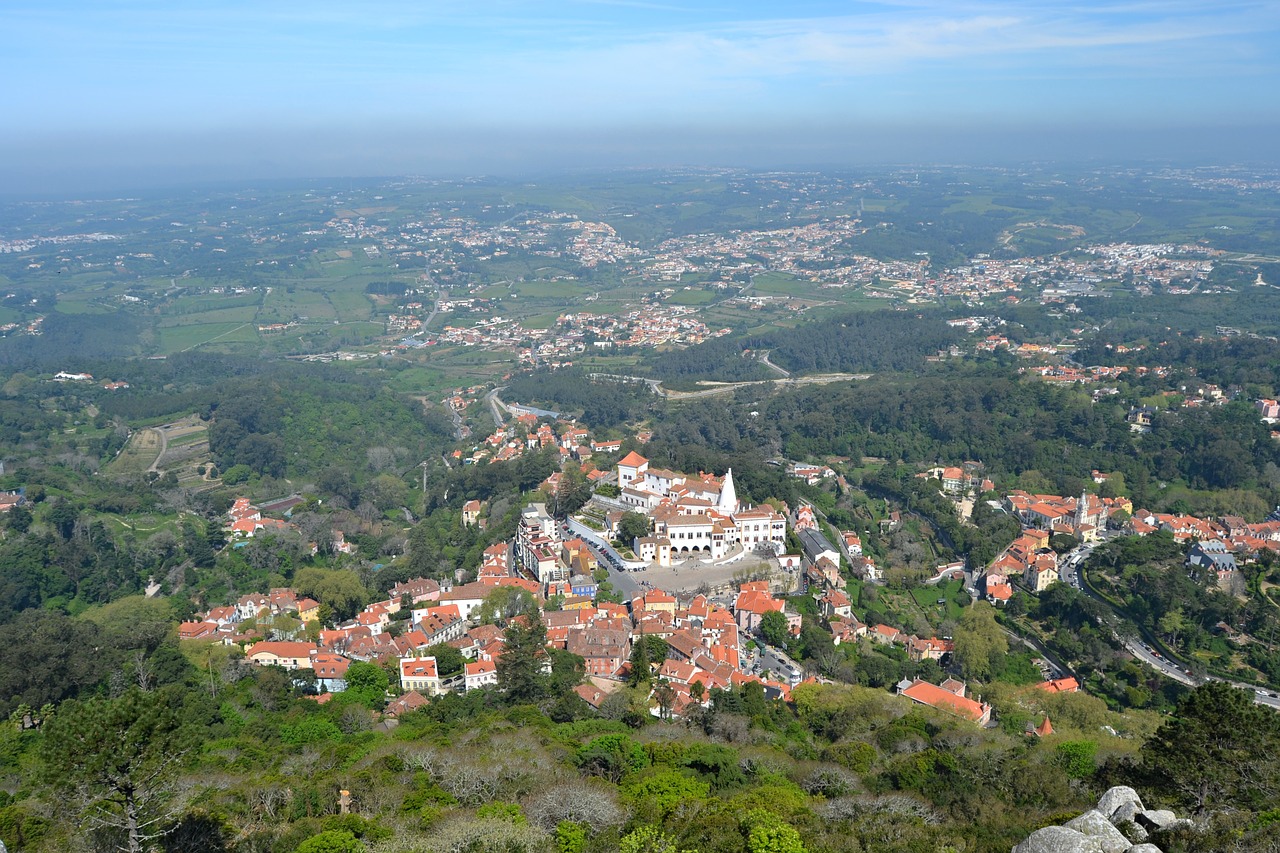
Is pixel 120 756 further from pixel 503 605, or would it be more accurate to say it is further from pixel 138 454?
pixel 138 454

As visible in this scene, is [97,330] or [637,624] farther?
[97,330]

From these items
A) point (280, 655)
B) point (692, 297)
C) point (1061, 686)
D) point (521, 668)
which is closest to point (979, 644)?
point (1061, 686)

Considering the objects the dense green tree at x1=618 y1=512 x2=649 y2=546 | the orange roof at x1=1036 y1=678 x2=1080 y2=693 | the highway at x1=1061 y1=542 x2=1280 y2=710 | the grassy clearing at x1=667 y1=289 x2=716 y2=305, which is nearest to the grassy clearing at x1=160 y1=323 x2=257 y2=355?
the grassy clearing at x1=667 y1=289 x2=716 y2=305

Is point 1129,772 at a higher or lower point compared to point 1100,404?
higher

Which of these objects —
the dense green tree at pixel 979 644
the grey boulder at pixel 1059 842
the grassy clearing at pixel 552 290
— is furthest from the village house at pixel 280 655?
the grassy clearing at pixel 552 290

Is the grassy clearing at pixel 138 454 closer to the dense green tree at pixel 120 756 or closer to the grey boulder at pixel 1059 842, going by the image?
the dense green tree at pixel 120 756

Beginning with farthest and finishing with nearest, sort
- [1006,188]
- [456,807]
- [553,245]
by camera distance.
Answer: [1006,188], [553,245], [456,807]

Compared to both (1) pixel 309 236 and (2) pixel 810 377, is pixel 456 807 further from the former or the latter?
(1) pixel 309 236

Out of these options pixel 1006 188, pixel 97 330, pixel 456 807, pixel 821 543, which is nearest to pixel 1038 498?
pixel 821 543

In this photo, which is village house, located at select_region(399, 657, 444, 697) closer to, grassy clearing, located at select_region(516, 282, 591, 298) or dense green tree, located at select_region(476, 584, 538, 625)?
dense green tree, located at select_region(476, 584, 538, 625)
